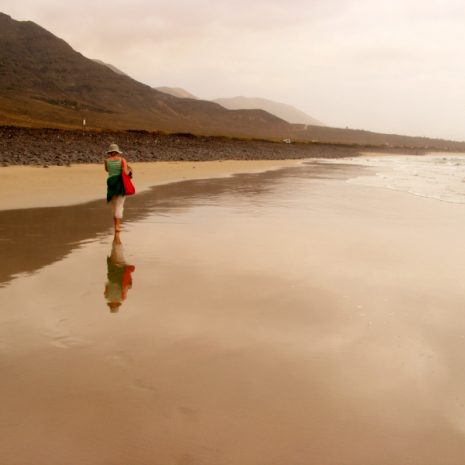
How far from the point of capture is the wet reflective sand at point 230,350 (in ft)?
9.84

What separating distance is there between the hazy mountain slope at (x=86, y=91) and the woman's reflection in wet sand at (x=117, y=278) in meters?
92.7

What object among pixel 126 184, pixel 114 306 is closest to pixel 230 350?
pixel 114 306

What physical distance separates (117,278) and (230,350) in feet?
8.59

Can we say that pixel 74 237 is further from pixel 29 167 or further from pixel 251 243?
pixel 29 167

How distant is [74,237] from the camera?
29.1 feet

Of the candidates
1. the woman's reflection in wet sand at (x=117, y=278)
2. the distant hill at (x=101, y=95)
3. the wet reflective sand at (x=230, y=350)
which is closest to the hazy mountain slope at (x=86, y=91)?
the distant hill at (x=101, y=95)

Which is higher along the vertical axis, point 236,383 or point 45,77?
point 45,77

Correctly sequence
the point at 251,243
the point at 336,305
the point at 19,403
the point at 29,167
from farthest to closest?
1. the point at 29,167
2. the point at 251,243
3. the point at 336,305
4. the point at 19,403

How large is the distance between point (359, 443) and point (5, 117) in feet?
220

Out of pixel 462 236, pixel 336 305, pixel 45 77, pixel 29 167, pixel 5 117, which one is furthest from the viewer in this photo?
pixel 45 77

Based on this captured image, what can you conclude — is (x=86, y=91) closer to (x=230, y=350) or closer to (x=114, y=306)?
(x=114, y=306)

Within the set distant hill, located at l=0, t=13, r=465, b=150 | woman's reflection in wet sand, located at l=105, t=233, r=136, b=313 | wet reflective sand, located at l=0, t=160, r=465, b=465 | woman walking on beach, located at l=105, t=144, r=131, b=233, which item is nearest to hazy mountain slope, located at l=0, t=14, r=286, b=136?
distant hill, located at l=0, t=13, r=465, b=150

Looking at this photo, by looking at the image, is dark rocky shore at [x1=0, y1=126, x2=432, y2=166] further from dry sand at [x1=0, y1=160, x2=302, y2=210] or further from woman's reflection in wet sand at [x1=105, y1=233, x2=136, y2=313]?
woman's reflection in wet sand at [x1=105, y1=233, x2=136, y2=313]

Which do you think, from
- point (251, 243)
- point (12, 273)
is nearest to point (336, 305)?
point (251, 243)
